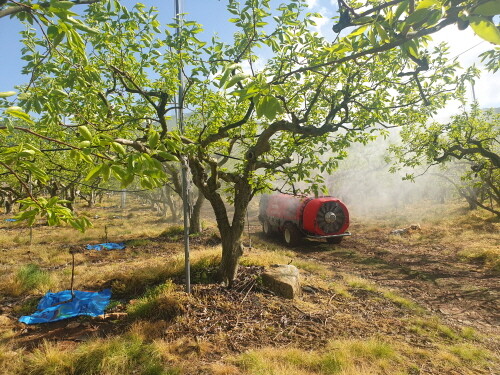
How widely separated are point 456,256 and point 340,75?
9216mm

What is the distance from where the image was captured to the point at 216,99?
233 inches

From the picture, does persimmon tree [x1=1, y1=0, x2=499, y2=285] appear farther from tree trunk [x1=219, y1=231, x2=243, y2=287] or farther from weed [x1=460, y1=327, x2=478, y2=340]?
weed [x1=460, y1=327, x2=478, y2=340]

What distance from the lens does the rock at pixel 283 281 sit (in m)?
6.36

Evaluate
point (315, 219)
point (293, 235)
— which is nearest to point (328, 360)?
point (315, 219)

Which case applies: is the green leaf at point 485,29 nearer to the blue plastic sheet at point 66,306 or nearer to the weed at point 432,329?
the weed at point 432,329

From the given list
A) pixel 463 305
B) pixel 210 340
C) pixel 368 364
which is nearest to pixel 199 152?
pixel 210 340

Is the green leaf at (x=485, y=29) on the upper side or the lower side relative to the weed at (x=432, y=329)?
upper

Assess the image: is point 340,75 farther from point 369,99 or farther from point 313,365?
point 313,365

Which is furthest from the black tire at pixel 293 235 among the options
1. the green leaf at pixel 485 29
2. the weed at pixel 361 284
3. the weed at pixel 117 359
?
the green leaf at pixel 485 29

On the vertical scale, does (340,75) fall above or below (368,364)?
above

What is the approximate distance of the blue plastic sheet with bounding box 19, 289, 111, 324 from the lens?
5620 mm

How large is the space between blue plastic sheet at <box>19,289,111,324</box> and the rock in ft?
12.2

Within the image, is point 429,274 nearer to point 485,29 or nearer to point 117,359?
point 117,359

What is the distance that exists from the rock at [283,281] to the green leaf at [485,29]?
237 inches
